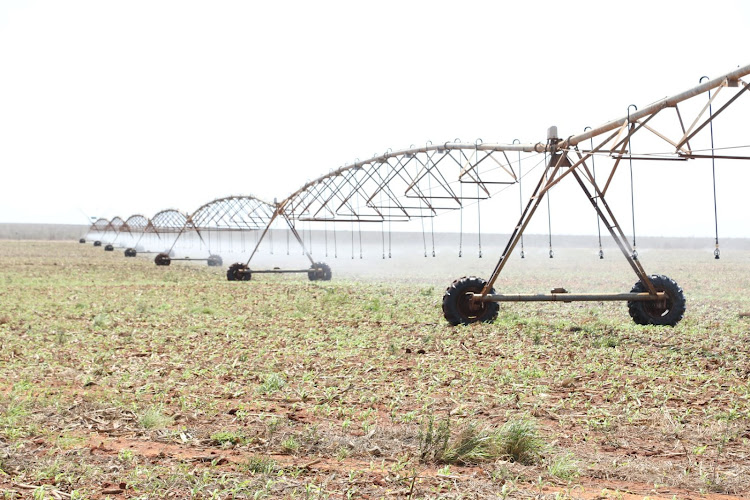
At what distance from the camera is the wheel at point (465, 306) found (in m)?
12.9

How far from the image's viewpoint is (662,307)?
42.1ft

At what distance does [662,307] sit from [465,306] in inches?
158

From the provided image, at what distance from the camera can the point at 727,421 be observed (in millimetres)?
6512

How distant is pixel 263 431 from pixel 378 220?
17014mm

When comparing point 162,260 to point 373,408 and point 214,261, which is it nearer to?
point 214,261

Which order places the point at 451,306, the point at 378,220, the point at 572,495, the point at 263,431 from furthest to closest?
the point at 378,220, the point at 451,306, the point at 263,431, the point at 572,495

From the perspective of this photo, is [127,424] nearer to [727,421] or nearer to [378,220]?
[727,421]

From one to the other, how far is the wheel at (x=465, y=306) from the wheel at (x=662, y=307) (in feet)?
9.68

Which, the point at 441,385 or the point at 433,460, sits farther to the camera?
the point at 441,385

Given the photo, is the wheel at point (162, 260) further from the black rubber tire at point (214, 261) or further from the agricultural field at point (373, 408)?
the agricultural field at point (373, 408)

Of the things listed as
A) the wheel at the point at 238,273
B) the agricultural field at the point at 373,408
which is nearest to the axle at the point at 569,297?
the agricultural field at the point at 373,408

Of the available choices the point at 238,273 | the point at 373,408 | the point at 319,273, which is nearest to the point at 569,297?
the point at 373,408

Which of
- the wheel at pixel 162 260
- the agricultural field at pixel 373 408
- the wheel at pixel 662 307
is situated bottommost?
the agricultural field at pixel 373 408

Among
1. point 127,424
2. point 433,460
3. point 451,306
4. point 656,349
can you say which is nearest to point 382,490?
point 433,460
